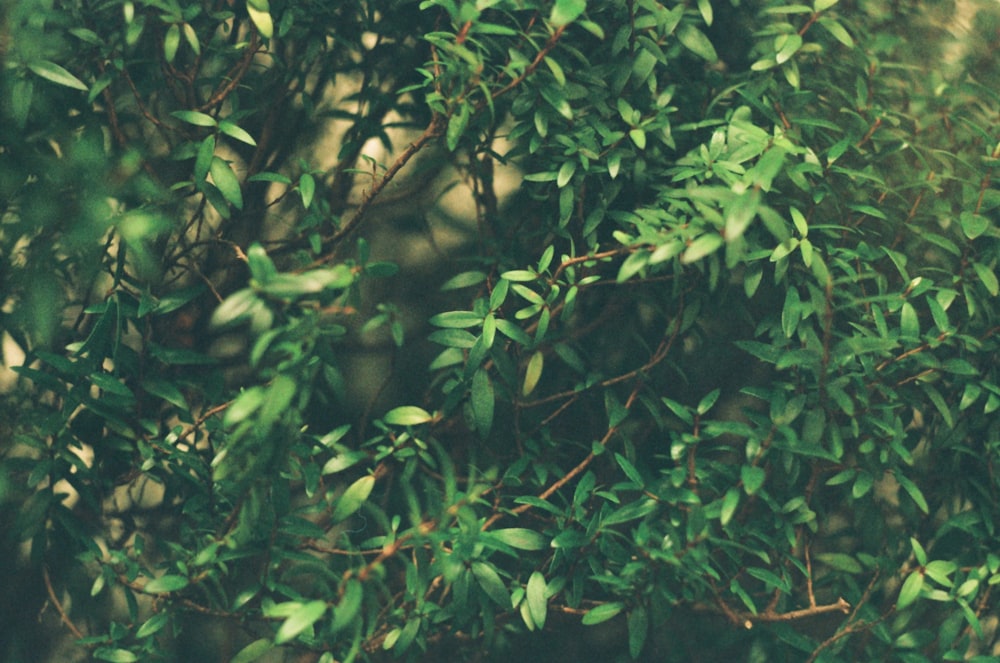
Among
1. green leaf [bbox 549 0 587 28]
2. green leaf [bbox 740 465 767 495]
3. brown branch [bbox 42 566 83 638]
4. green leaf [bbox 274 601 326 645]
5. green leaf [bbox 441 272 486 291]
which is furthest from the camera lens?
brown branch [bbox 42 566 83 638]

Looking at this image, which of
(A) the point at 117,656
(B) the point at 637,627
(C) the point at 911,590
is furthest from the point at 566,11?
(A) the point at 117,656

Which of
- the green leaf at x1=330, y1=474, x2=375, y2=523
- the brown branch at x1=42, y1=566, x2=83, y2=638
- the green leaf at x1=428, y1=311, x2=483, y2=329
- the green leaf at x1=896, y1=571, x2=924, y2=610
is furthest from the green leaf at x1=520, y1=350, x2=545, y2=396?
the brown branch at x1=42, y1=566, x2=83, y2=638

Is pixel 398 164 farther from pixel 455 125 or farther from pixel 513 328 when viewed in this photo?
pixel 513 328

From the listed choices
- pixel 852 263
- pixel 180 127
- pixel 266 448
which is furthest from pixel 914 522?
pixel 180 127

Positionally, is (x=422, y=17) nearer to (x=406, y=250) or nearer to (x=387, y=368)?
(x=406, y=250)

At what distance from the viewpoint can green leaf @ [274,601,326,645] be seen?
1.03 meters

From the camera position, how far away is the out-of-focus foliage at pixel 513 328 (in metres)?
1.31

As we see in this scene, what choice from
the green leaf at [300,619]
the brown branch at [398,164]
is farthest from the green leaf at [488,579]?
the brown branch at [398,164]

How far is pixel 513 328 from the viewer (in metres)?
1.40

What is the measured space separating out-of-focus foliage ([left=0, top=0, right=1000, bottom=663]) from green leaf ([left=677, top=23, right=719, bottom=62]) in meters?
0.01

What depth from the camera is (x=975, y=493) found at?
1.79m

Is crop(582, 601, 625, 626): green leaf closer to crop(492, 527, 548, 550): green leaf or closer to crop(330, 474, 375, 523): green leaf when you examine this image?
crop(492, 527, 548, 550): green leaf

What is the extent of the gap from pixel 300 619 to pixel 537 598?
1.86 ft

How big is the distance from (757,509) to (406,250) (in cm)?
109
